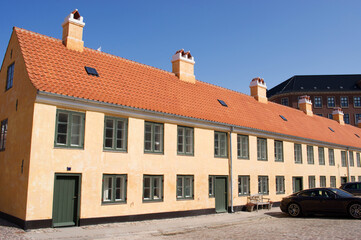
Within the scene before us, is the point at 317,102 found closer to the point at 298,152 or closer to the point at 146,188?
the point at 298,152

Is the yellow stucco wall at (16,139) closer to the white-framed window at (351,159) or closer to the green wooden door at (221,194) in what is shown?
the green wooden door at (221,194)

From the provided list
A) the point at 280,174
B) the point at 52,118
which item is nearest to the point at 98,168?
the point at 52,118

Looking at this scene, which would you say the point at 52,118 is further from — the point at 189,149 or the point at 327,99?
the point at 327,99

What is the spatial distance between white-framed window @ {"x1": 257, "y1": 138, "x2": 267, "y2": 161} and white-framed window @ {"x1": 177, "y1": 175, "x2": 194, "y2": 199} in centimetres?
616

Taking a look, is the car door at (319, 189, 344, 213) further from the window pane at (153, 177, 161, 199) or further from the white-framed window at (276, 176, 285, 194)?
the window pane at (153, 177, 161, 199)

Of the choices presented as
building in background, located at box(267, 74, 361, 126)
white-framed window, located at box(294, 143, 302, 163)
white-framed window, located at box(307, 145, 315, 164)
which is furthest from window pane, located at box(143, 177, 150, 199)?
building in background, located at box(267, 74, 361, 126)

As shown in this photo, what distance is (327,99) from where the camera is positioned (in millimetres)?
65500

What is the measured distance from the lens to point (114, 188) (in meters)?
14.1

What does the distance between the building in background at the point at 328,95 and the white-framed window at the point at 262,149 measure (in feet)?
147

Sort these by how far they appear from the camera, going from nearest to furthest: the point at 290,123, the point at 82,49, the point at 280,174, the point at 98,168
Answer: the point at 98,168, the point at 82,49, the point at 280,174, the point at 290,123

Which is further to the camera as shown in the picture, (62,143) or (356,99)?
(356,99)

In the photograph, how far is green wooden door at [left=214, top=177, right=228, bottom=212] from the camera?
61.0 ft

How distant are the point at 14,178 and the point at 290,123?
20529 millimetres

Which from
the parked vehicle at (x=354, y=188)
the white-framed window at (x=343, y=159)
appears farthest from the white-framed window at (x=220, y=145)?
the white-framed window at (x=343, y=159)
